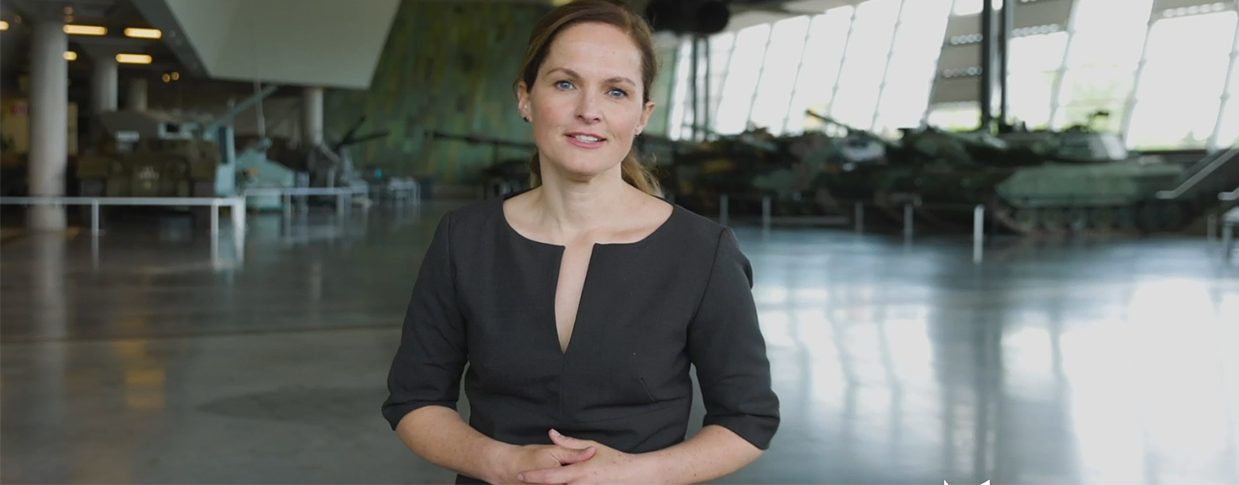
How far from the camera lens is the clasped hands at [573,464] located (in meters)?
1.69

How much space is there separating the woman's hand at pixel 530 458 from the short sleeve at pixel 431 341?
19cm

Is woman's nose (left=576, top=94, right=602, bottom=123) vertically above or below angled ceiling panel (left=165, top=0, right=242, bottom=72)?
below

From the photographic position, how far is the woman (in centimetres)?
175

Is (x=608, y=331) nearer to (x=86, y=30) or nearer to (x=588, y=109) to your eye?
(x=588, y=109)

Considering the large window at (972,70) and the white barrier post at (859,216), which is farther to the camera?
the large window at (972,70)

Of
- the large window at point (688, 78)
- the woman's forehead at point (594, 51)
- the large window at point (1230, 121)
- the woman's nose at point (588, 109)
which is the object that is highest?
the large window at point (688, 78)

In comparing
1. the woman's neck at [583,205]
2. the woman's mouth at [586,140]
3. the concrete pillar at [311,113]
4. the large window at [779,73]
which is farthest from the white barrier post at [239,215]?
the large window at [779,73]

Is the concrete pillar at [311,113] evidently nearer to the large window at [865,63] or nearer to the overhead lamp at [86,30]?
the overhead lamp at [86,30]

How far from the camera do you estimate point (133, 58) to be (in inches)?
1029

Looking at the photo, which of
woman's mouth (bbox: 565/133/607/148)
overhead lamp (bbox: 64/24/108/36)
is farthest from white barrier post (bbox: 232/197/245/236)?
woman's mouth (bbox: 565/133/607/148)

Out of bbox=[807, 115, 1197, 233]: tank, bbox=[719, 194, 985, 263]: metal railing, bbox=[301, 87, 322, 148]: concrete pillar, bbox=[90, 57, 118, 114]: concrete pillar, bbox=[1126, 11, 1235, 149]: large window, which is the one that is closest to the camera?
bbox=[719, 194, 985, 263]: metal railing

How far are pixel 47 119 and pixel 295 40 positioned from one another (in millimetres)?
9148

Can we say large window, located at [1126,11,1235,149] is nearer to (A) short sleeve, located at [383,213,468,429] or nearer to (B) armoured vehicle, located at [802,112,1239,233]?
(B) armoured vehicle, located at [802,112,1239,233]

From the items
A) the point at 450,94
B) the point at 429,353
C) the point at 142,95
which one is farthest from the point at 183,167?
the point at 450,94
